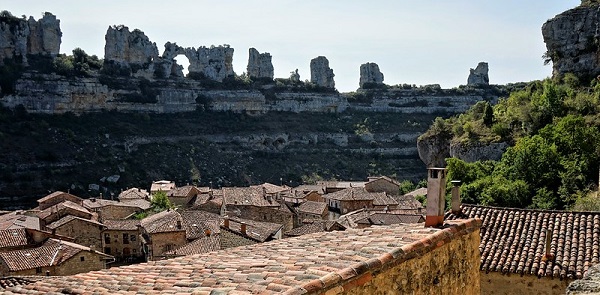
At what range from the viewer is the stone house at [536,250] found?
10.1 m

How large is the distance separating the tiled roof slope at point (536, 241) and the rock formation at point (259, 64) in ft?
309

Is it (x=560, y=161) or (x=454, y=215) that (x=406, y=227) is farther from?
(x=560, y=161)

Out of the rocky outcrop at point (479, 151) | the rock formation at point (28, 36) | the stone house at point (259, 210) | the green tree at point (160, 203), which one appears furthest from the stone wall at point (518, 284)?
the rock formation at point (28, 36)

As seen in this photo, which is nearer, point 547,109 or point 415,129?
point 547,109

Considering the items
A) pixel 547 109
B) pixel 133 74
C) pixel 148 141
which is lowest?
pixel 148 141

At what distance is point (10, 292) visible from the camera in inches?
204

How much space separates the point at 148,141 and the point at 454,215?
209 ft

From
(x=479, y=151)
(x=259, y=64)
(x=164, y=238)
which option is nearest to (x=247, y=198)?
(x=164, y=238)

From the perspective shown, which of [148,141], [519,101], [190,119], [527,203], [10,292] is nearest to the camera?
[10,292]

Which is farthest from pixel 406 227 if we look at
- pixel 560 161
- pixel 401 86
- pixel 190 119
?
pixel 401 86

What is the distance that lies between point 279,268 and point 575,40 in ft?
151

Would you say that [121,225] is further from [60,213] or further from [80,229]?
[60,213]

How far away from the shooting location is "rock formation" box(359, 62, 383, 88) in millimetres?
112494

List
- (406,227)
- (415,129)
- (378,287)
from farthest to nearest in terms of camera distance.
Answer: (415,129) → (406,227) → (378,287)
